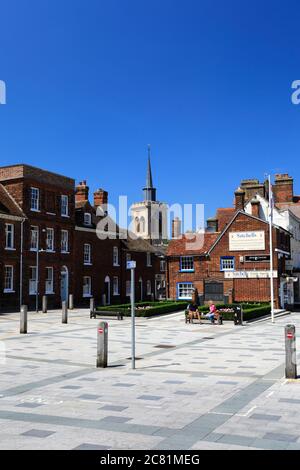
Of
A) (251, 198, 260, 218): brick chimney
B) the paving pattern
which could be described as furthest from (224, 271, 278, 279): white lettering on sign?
the paving pattern

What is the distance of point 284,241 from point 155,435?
1494 inches

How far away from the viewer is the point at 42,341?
1927 cm

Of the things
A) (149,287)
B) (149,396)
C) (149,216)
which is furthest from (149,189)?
(149,396)

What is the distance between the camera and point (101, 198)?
52.3 metres

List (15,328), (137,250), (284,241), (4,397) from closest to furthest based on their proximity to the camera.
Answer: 1. (4,397)
2. (15,328)
3. (284,241)
4. (137,250)

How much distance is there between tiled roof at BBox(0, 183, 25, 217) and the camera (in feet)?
121

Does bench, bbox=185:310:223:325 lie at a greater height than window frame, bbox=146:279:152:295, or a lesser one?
lesser

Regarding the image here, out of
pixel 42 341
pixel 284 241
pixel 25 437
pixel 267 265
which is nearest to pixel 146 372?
pixel 25 437

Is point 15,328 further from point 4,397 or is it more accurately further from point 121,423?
point 121,423

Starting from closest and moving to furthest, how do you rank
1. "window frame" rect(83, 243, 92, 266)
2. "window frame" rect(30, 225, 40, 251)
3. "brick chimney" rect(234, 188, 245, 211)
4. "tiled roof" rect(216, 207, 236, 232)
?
"window frame" rect(30, 225, 40, 251), "brick chimney" rect(234, 188, 245, 211), "window frame" rect(83, 243, 92, 266), "tiled roof" rect(216, 207, 236, 232)

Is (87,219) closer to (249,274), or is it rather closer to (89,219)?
(89,219)

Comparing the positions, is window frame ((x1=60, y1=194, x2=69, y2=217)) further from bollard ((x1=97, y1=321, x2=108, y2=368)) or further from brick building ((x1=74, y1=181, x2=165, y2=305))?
bollard ((x1=97, y1=321, x2=108, y2=368))

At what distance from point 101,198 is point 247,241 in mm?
17868

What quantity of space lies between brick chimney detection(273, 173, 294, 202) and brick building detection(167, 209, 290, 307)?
1133cm
